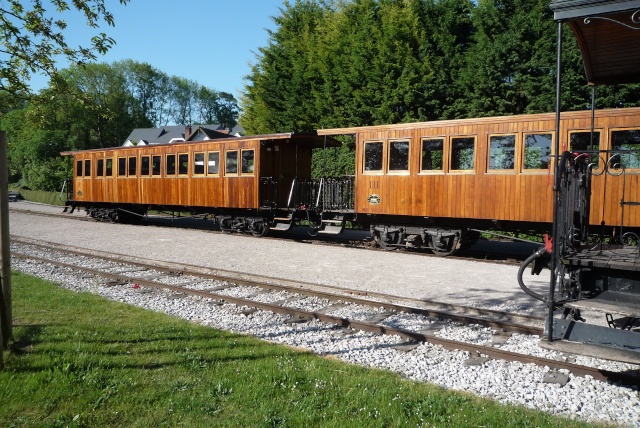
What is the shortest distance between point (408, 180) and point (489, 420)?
977 centimetres

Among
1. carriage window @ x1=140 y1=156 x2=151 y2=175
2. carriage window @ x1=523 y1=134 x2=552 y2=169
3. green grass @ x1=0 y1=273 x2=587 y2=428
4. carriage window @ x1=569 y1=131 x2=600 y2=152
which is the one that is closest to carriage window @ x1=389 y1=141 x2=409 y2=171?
carriage window @ x1=523 y1=134 x2=552 y2=169

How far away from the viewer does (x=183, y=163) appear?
19344 millimetres

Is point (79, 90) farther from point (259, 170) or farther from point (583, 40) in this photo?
point (259, 170)

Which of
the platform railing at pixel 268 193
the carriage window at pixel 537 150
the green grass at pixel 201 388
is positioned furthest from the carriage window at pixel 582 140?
the platform railing at pixel 268 193

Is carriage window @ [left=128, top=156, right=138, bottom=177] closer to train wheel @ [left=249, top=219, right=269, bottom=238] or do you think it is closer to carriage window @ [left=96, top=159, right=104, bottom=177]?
carriage window @ [left=96, top=159, right=104, bottom=177]

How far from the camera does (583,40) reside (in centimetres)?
510

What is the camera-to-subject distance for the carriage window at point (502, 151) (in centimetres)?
1166

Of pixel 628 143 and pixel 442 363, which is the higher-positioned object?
pixel 628 143

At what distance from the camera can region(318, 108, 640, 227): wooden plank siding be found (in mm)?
10461

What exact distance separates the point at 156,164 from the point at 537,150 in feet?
48.1

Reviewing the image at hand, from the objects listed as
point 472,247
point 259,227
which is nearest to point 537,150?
point 472,247

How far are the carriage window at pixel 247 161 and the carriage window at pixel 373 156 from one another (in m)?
4.53

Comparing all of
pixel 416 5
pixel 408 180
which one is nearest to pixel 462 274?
pixel 408 180

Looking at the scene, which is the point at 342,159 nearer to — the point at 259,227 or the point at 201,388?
the point at 259,227
